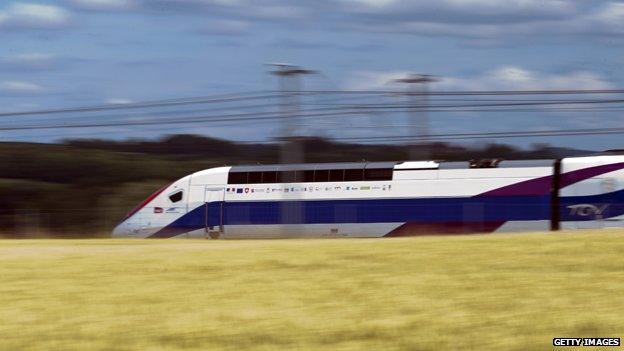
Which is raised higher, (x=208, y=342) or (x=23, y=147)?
(x=23, y=147)

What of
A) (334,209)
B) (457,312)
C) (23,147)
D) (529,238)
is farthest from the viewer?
(23,147)

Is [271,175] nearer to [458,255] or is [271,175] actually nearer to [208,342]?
[458,255]

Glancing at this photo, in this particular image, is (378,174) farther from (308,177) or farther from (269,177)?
(269,177)

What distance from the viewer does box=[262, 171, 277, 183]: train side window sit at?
118ft

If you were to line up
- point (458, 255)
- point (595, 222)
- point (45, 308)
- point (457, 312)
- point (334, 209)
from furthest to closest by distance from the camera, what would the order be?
point (334, 209) → point (595, 222) → point (458, 255) → point (45, 308) → point (457, 312)

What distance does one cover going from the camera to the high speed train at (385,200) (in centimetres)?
3172

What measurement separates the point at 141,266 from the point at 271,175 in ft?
70.3

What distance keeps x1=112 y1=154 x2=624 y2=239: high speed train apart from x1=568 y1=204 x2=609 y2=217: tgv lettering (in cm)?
3

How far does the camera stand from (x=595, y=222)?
31.0 metres

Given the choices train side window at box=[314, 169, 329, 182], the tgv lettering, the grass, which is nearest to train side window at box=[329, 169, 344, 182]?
train side window at box=[314, 169, 329, 182]

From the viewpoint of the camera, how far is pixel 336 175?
3525 centimetres

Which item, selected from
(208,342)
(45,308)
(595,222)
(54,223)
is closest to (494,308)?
(208,342)

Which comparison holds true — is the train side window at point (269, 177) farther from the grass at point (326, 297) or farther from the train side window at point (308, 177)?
the grass at point (326, 297)

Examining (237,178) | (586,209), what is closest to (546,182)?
(586,209)
